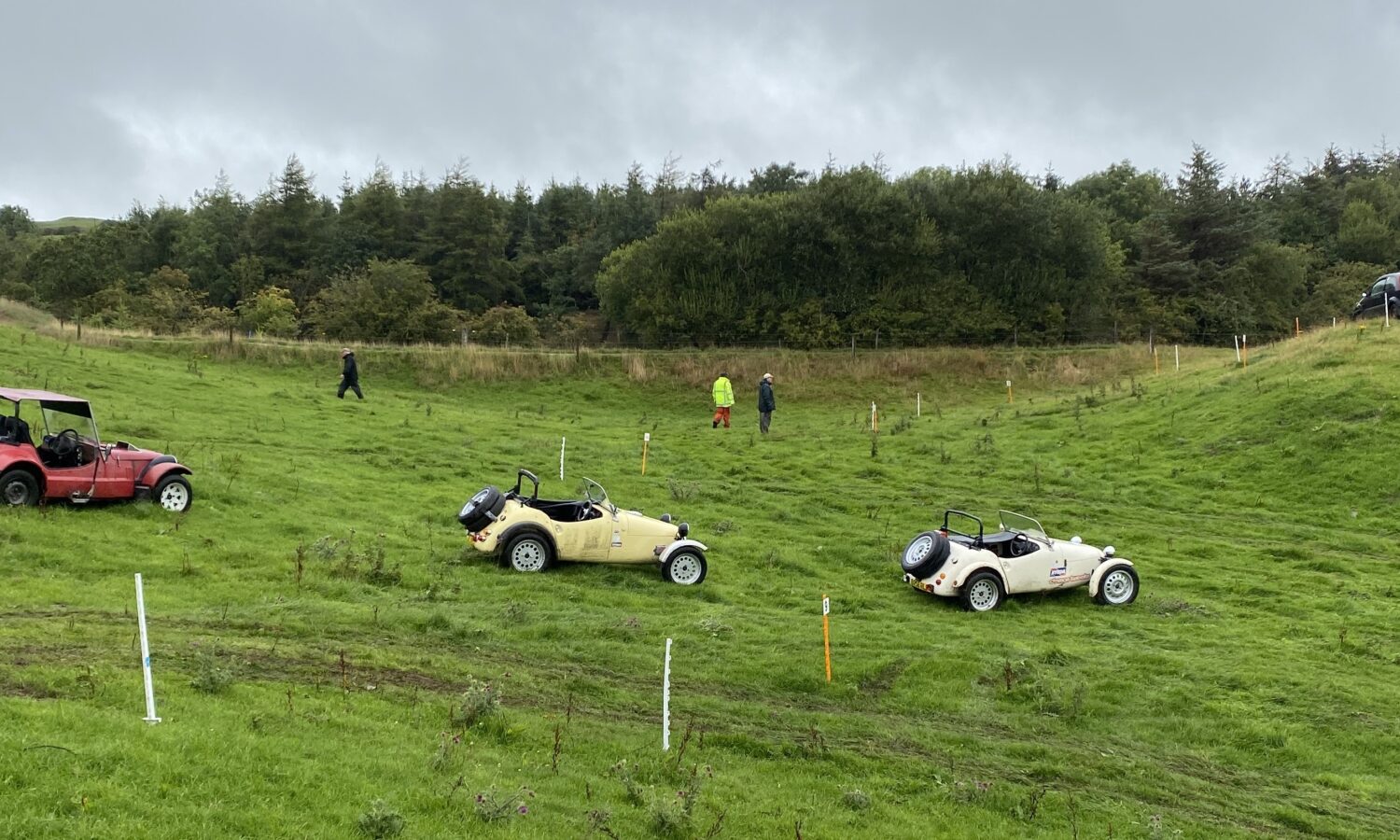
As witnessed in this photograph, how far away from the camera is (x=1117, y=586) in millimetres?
15242

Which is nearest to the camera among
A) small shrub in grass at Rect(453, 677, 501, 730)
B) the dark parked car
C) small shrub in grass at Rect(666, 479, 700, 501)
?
small shrub in grass at Rect(453, 677, 501, 730)

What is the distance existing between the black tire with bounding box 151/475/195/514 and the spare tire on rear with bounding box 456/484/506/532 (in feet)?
17.3

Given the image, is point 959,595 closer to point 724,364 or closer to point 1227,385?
point 1227,385

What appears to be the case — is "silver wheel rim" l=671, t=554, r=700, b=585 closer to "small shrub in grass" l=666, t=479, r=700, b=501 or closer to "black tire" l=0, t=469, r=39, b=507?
"small shrub in grass" l=666, t=479, r=700, b=501

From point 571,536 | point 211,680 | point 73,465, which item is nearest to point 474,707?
point 211,680

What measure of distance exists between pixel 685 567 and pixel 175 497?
29.9 feet

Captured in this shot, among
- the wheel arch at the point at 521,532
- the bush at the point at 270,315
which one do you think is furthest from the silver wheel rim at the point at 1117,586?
the bush at the point at 270,315

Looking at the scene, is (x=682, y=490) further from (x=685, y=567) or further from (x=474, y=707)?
(x=474, y=707)

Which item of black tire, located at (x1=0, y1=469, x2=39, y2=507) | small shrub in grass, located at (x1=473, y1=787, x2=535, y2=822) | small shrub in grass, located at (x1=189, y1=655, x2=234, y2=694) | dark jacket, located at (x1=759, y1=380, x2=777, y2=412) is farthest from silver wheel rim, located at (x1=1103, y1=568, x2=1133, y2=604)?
black tire, located at (x1=0, y1=469, x2=39, y2=507)

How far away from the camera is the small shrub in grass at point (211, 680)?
8.47 metres

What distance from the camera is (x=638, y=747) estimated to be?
8.88 m

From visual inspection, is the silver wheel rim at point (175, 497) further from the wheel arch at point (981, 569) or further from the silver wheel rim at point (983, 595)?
the silver wheel rim at point (983, 595)

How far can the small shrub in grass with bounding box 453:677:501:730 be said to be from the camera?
345 inches

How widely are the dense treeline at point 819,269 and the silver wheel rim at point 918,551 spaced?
39.1 m
